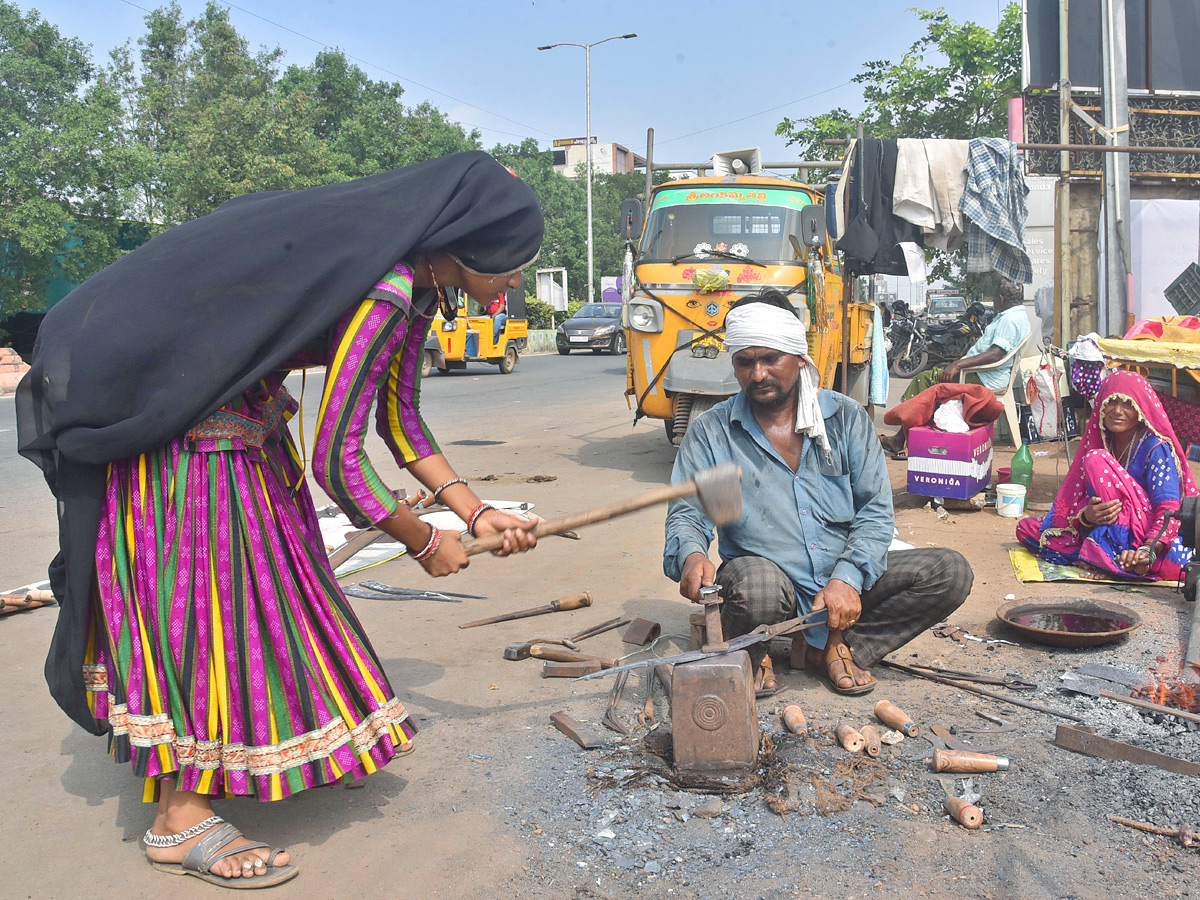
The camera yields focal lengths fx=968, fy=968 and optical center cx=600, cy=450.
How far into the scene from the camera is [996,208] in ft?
24.6

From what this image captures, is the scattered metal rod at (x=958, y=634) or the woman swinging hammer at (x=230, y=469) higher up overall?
the woman swinging hammer at (x=230, y=469)

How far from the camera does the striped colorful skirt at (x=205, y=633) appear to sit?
2.34 meters

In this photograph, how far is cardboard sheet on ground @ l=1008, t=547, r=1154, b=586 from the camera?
16.1 feet

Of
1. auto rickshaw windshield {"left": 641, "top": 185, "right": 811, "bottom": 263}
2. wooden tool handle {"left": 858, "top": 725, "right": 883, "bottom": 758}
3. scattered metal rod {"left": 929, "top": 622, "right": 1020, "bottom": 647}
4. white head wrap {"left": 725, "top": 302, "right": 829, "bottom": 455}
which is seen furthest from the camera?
auto rickshaw windshield {"left": 641, "top": 185, "right": 811, "bottom": 263}

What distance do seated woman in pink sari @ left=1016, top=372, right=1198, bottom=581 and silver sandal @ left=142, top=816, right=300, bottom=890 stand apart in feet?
13.8

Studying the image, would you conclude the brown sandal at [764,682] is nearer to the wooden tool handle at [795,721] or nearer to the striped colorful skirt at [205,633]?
the wooden tool handle at [795,721]

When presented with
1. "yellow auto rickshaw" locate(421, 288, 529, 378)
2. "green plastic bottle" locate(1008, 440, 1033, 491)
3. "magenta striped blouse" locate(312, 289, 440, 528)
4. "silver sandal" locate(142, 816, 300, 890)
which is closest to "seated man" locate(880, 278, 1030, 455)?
"green plastic bottle" locate(1008, 440, 1033, 491)

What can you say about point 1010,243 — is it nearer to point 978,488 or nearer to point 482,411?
point 978,488

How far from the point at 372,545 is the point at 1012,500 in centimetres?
417

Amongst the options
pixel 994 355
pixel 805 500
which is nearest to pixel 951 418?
pixel 994 355

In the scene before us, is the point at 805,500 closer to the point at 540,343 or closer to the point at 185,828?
the point at 185,828

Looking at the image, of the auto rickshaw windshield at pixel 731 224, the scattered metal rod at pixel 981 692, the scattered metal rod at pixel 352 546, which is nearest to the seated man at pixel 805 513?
the scattered metal rod at pixel 981 692

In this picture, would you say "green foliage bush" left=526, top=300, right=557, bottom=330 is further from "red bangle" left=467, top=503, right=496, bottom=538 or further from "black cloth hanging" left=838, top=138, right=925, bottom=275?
"red bangle" left=467, top=503, right=496, bottom=538

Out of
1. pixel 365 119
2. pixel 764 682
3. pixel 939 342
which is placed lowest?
pixel 764 682
